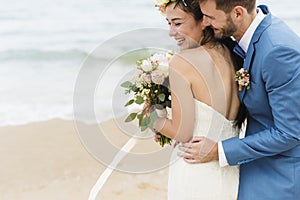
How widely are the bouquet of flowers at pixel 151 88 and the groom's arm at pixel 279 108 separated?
1.29 feet

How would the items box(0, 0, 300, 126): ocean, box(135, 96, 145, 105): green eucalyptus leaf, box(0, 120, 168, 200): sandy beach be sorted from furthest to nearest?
box(0, 0, 300, 126): ocean
box(0, 120, 168, 200): sandy beach
box(135, 96, 145, 105): green eucalyptus leaf

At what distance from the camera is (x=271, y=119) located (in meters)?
2.26

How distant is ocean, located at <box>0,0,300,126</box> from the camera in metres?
6.33

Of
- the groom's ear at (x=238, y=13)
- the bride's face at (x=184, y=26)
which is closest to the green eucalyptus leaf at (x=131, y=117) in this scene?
the bride's face at (x=184, y=26)

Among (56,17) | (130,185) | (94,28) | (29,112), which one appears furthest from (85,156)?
(56,17)

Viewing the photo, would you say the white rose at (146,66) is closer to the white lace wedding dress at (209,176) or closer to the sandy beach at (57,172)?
the white lace wedding dress at (209,176)

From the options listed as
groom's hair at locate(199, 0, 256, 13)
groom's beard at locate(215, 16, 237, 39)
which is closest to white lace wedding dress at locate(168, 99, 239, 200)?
groom's beard at locate(215, 16, 237, 39)

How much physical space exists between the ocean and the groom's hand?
70cm

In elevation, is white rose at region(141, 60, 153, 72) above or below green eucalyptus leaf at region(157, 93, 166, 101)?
above

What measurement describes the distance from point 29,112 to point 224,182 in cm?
433

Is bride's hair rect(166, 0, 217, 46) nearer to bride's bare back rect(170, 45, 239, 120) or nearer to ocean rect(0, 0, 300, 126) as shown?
bride's bare back rect(170, 45, 239, 120)

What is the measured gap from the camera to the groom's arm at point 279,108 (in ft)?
6.75

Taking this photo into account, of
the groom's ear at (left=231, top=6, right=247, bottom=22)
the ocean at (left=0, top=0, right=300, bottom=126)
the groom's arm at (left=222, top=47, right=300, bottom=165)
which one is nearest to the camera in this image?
the groom's arm at (left=222, top=47, right=300, bottom=165)

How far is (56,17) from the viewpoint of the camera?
40.1 feet
